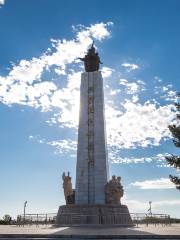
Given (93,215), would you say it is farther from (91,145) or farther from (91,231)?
(91,231)

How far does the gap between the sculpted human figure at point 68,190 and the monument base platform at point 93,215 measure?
2.44 m

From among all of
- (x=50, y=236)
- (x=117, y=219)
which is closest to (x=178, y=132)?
(x=117, y=219)

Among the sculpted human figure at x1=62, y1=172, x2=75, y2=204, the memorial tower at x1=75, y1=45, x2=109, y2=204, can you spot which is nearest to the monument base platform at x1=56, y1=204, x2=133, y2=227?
the memorial tower at x1=75, y1=45, x2=109, y2=204

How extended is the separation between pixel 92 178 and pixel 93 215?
4.45 metres

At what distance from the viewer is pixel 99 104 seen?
36.1 meters

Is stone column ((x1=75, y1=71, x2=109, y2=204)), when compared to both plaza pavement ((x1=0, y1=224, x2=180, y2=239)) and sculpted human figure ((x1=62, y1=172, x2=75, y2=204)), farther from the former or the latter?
plaza pavement ((x1=0, y1=224, x2=180, y2=239))

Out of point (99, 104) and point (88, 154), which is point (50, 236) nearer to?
point (88, 154)

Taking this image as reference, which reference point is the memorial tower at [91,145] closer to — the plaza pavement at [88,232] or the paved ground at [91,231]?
the paved ground at [91,231]

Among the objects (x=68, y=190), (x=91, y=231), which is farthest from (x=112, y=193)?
(x=91, y=231)

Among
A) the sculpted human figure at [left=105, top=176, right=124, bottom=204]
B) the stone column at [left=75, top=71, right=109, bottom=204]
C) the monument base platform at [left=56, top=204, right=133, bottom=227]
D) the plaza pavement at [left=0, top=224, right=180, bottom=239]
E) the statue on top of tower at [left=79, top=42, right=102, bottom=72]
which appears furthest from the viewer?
the statue on top of tower at [left=79, top=42, right=102, bottom=72]

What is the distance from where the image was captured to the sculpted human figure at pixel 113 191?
108 feet

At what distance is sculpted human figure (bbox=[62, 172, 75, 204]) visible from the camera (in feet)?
113

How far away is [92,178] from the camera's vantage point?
34.0 metres

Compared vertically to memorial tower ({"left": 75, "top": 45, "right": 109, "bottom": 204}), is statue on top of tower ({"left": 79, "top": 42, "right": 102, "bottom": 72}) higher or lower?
higher
